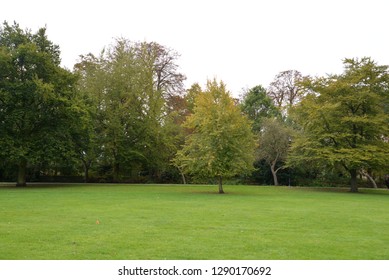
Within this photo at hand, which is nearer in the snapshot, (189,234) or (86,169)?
(189,234)

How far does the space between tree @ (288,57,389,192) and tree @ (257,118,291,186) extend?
301 inches

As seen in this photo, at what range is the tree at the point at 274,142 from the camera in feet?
149

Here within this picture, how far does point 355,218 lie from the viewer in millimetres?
15617

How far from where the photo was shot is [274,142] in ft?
150

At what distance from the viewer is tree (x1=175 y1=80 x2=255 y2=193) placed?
29.7 m

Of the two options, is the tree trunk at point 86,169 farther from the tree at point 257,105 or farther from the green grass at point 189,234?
the green grass at point 189,234

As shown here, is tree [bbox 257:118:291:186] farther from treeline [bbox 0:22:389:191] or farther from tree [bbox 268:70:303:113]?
tree [bbox 268:70:303:113]

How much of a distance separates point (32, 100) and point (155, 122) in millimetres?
15031

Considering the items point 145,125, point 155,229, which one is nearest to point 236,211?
point 155,229

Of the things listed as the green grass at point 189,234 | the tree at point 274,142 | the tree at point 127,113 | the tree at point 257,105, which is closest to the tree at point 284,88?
the tree at point 257,105

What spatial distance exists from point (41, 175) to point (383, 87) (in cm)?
3993

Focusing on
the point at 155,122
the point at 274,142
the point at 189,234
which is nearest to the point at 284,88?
the point at 274,142

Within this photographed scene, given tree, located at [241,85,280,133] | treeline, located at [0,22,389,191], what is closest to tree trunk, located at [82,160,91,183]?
treeline, located at [0,22,389,191]

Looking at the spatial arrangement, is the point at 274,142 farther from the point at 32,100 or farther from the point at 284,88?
the point at 32,100
